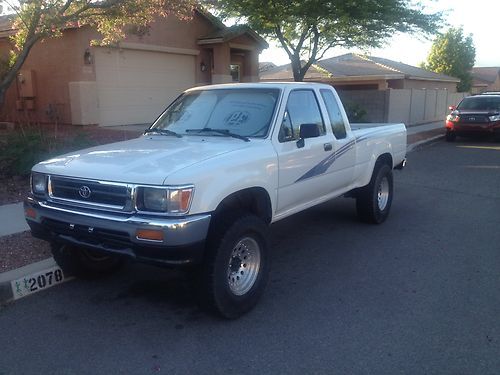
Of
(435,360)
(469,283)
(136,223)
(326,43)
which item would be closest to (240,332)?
(136,223)

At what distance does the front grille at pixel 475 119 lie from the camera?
18.2 meters

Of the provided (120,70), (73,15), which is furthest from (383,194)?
(120,70)

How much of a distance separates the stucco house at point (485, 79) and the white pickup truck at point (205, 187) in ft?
198

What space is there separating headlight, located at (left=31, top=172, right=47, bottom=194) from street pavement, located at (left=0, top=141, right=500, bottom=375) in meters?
1.04

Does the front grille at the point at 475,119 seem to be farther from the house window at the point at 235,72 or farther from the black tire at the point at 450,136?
A: the house window at the point at 235,72

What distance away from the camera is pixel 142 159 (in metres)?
4.20

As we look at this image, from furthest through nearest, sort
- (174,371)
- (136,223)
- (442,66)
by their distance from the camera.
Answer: (442,66)
(136,223)
(174,371)

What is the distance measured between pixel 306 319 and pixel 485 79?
226 ft

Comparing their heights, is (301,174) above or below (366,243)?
above

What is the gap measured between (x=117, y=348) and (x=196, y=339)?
0.59 metres

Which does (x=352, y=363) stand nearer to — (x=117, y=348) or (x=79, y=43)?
(x=117, y=348)

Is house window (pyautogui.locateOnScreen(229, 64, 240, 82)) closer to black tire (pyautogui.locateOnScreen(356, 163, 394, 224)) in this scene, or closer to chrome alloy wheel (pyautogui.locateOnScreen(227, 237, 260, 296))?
black tire (pyautogui.locateOnScreen(356, 163, 394, 224))

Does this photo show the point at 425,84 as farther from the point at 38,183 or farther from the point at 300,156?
the point at 38,183

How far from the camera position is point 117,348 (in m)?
3.81
